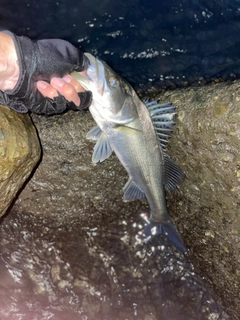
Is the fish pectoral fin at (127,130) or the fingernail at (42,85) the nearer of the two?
the fingernail at (42,85)

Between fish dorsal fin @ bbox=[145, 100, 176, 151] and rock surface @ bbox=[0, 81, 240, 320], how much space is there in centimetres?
20

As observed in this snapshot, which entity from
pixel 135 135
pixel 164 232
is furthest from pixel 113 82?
pixel 164 232

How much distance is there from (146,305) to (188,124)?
7.65 feet

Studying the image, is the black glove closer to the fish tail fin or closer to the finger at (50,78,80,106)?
the finger at (50,78,80,106)

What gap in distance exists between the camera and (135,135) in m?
3.71

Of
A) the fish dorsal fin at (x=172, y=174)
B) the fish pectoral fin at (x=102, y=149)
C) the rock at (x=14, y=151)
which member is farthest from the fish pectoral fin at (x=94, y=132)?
the fish dorsal fin at (x=172, y=174)

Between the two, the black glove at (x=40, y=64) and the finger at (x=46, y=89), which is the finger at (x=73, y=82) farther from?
the finger at (x=46, y=89)

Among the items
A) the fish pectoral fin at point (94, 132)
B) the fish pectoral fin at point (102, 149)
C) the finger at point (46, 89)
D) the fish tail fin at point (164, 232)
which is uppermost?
the finger at point (46, 89)

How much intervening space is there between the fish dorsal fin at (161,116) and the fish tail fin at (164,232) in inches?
43.2

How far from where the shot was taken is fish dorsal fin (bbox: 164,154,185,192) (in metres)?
4.00

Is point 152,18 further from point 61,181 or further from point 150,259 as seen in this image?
point 150,259

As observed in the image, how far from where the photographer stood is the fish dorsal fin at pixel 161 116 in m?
3.74

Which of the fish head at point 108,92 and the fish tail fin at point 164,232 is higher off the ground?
the fish head at point 108,92

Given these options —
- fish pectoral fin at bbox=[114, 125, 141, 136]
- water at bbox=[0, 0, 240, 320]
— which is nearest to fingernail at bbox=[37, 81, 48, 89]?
fish pectoral fin at bbox=[114, 125, 141, 136]
